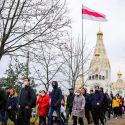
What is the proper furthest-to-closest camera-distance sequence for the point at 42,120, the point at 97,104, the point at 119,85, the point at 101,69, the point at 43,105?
the point at 119,85, the point at 101,69, the point at 42,120, the point at 43,105, the point at 97,104

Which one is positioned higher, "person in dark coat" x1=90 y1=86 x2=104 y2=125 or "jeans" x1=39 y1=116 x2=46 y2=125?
"person in dark coat" x1=90 y1=86 x2=104 y2=125

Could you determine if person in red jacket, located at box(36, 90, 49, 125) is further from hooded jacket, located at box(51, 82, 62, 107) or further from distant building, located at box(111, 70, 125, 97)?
distant building, located at box(111, 70, 125, 97)

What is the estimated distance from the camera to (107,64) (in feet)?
445

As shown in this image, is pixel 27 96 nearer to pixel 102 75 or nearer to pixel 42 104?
pixel 42 104

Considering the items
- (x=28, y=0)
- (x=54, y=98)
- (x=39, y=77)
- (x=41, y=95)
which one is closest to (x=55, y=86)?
(x=54, y=98)

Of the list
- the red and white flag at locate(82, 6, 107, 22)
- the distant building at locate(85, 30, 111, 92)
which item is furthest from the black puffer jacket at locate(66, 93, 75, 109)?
the distant building at locate(85, 30, 111, 92)

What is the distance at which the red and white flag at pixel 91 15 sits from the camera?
33.6 m

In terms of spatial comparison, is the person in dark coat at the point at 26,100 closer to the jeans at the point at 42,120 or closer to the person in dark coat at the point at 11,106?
the person in dark coat at the point at 11,106

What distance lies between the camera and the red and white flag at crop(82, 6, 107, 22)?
3362 cm

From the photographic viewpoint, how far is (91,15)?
34.8 meters

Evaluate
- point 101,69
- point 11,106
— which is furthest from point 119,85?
point 11,106

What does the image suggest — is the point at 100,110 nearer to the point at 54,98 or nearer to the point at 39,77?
the point at 54,98

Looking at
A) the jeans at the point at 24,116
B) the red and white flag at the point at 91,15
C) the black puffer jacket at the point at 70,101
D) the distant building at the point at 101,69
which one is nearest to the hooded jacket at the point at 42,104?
the black puffer jacket at the point at 70,101

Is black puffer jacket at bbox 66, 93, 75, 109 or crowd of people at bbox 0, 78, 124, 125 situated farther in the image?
black puffer jacket at bbox 66, 93, 75, 109
